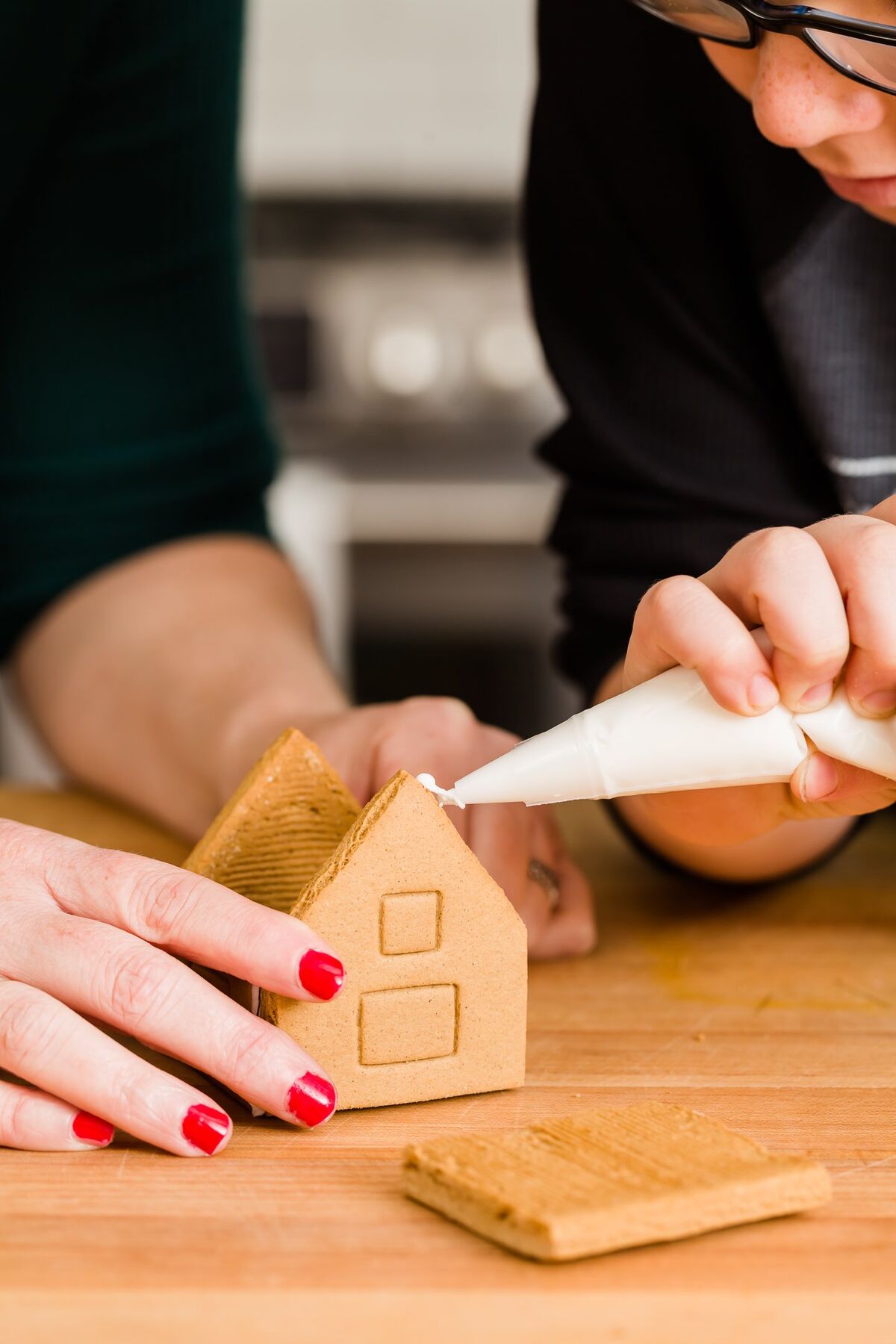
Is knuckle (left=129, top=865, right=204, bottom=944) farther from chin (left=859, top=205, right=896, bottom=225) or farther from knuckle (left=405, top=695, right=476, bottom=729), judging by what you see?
chin (left=859, top=205, right=896, bottom=225)

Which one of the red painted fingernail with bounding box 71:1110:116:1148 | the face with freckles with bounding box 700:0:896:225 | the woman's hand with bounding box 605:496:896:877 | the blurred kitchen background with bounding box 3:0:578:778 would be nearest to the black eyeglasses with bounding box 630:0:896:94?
the face with freckles with bounding box 700:0:896:225

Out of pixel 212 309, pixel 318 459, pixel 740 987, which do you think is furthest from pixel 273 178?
pixel 740 987

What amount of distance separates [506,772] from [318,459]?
90.8 inches

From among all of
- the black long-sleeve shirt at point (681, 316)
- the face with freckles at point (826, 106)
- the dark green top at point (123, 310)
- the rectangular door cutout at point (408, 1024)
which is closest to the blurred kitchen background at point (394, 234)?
the dark green top at point (123, 310)

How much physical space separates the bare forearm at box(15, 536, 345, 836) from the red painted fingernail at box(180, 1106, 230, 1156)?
424 millimetres

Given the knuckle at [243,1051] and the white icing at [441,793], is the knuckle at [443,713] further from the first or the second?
the knuckle at [243,1051]

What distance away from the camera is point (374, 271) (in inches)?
120

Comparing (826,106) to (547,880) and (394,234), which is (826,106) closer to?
(547,880)

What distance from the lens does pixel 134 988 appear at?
0.61 metres

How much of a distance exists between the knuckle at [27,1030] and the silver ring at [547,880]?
1.05 feet

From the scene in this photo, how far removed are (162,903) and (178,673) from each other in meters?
0.51

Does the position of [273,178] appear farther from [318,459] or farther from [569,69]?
[569,69]

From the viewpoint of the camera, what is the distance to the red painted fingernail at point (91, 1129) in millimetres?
576

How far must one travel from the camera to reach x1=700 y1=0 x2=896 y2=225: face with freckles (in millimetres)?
702
